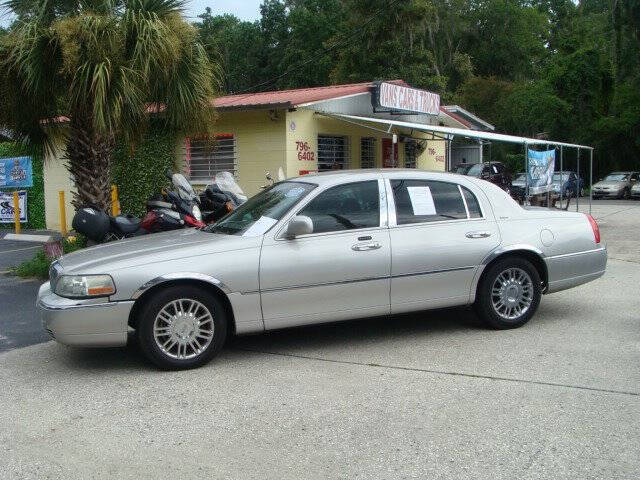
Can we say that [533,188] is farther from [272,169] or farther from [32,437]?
[32,437]

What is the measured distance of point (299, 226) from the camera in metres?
5.65

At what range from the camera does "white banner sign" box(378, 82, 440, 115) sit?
15.7 metres

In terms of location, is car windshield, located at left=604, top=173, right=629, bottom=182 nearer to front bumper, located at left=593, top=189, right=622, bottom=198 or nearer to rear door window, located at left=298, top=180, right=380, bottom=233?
front bumper, located at left=593, top=189, right=622, bottom=198

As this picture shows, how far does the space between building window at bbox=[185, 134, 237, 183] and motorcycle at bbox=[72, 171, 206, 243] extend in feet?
14.6

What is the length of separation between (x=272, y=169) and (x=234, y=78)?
4187 centimetres

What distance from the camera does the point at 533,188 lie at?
16.2 metres

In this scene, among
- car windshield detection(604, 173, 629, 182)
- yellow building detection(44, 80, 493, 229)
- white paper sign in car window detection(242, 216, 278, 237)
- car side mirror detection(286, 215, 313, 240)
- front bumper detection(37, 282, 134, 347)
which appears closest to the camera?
front bumper detection(37, 282, 134, 347)

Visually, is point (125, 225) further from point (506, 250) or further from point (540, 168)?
point (540, 168)

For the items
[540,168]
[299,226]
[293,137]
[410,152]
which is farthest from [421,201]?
[410,152]

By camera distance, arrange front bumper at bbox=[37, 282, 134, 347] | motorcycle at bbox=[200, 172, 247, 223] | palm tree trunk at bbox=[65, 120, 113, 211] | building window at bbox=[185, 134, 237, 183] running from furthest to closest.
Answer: building window at bbox=[185, 134, 237, 183], motorcycle at bbox=[200, 172, 247, 223], palm tree trunk at bbox=[65, 120, 113, 211], front bumper at bbox=[37, 282, 134, 347]

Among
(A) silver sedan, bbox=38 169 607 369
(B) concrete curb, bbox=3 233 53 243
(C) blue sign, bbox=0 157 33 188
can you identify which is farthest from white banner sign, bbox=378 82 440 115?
(C) blue sign, bbox=0 157 33 188

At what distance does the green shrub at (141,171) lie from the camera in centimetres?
1512

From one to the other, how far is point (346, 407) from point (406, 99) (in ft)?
42.3

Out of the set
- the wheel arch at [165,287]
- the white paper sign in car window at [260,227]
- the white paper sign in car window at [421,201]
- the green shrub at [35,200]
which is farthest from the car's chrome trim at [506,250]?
the green shrub at [35,200]
